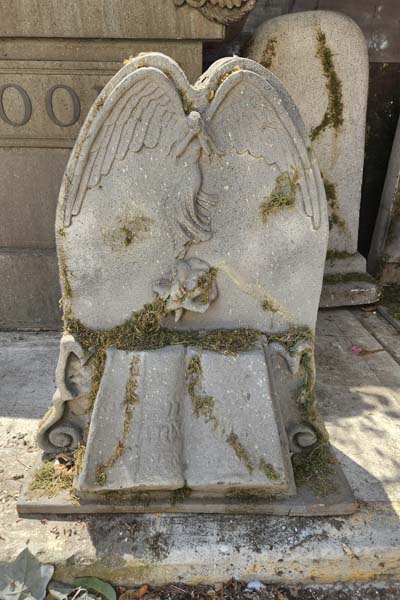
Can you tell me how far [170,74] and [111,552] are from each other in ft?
6.18

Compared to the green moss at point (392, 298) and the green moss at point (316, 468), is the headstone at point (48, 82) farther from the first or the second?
the green moss at point (392, 298)

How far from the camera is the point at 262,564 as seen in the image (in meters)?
1.89

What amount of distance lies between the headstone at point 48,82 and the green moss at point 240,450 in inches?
87.7

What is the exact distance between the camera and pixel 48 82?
324 centimetres

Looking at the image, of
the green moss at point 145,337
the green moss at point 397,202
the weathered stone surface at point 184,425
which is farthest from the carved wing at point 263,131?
the green moss at point 397,202

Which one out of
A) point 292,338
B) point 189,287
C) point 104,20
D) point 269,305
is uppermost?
point 104,20

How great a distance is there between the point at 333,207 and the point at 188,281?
2.52m

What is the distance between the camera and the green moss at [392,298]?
4.14m

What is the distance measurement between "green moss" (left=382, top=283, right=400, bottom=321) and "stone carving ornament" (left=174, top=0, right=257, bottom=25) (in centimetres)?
263

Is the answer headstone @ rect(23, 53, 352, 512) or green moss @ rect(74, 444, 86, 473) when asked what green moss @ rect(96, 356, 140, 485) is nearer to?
headstone @ rect(23, 53, 352, 512)

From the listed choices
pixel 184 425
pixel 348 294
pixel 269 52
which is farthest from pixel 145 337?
pixel 269 52

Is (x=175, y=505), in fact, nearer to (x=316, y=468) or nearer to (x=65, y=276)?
(x=316, y=468)

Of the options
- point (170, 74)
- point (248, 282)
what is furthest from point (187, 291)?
point (170, 74)

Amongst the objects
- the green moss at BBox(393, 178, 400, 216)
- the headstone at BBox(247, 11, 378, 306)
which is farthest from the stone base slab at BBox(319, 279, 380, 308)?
the green moss at BBox(393, 178, 400, 216)
